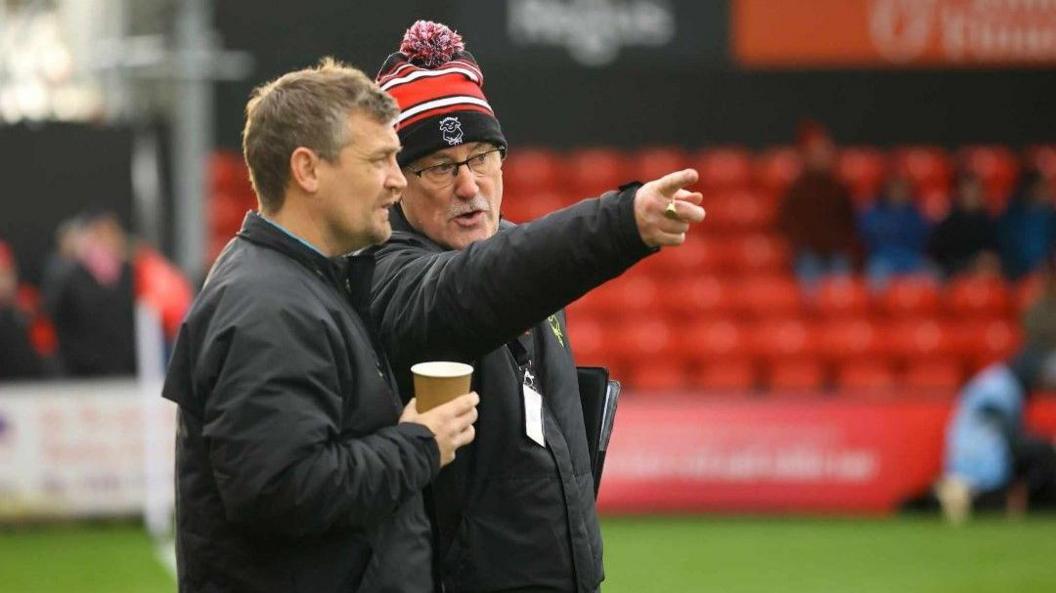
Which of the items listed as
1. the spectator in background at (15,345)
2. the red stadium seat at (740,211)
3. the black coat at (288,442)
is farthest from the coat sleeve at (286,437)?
the red stadium seat at (740,211)

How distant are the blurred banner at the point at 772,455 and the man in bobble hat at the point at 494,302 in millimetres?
8443

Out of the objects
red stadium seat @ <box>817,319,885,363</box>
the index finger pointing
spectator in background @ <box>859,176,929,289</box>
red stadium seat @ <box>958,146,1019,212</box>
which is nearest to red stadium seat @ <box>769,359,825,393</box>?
red stadium seat @ <box>817,319,885,363</box>

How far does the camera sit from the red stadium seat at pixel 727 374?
14041 millimetres

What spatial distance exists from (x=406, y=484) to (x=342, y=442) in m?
0.13

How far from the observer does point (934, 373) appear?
1418 cm

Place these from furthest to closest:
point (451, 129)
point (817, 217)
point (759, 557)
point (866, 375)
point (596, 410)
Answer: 1. point (817, 217)
2. point (866, 375)
3. point (759, 557)
4. point (596, 410)
5. point (451, 129)

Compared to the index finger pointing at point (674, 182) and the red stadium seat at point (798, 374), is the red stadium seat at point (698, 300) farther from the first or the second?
the index finger pointing at point (674, 182)

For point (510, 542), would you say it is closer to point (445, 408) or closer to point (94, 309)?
point (445, 408)

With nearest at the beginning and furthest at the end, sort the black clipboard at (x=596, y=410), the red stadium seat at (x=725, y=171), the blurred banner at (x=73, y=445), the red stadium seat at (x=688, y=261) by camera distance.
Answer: the black clipboard at (x=596, y=410)
the blurred banner at (x=73, y=445)
the red stadium seat at (x=688, y=261)
the red stadium seat at (x=725, y=171)

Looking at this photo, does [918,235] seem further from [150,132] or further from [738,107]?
[150,132]

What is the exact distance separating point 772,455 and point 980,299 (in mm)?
3664

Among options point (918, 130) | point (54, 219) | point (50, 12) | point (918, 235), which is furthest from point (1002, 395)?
point (50, 12)

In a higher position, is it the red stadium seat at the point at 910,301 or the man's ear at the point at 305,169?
the man's ear at the point at 305,169

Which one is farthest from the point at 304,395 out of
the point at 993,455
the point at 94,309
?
the point at 993,455
